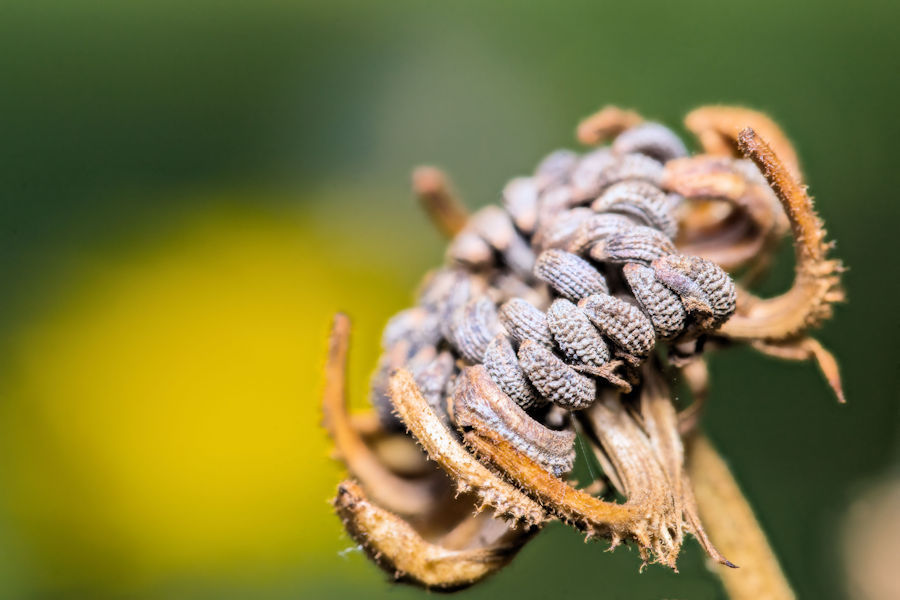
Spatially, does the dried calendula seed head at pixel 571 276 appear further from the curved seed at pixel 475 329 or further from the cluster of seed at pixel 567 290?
the curved seed at pixel 475 329

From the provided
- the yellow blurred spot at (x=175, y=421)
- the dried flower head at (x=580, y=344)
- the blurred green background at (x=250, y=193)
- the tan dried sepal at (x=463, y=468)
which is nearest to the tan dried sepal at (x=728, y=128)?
the dried flower head at (x=580, y=344)

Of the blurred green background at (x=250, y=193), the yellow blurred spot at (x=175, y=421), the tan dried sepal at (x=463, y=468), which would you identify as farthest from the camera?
the yellow blurred spot at (x=175, y=421)

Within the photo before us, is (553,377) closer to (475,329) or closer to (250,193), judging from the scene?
(475,329)

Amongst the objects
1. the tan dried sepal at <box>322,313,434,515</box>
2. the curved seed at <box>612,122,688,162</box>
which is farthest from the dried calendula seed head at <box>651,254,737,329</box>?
the tan dried sepal at <box>322,313,434,515</box>

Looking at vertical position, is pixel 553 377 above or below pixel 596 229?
below

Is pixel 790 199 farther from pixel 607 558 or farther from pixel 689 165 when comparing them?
pixel 607 558

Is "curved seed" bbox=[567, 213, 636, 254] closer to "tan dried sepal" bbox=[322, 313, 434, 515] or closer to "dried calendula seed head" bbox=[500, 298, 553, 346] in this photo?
"dried calendula seed head" bbox=[500, 298, 553, 346]

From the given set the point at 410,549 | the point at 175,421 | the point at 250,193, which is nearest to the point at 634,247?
the point at 410,549
